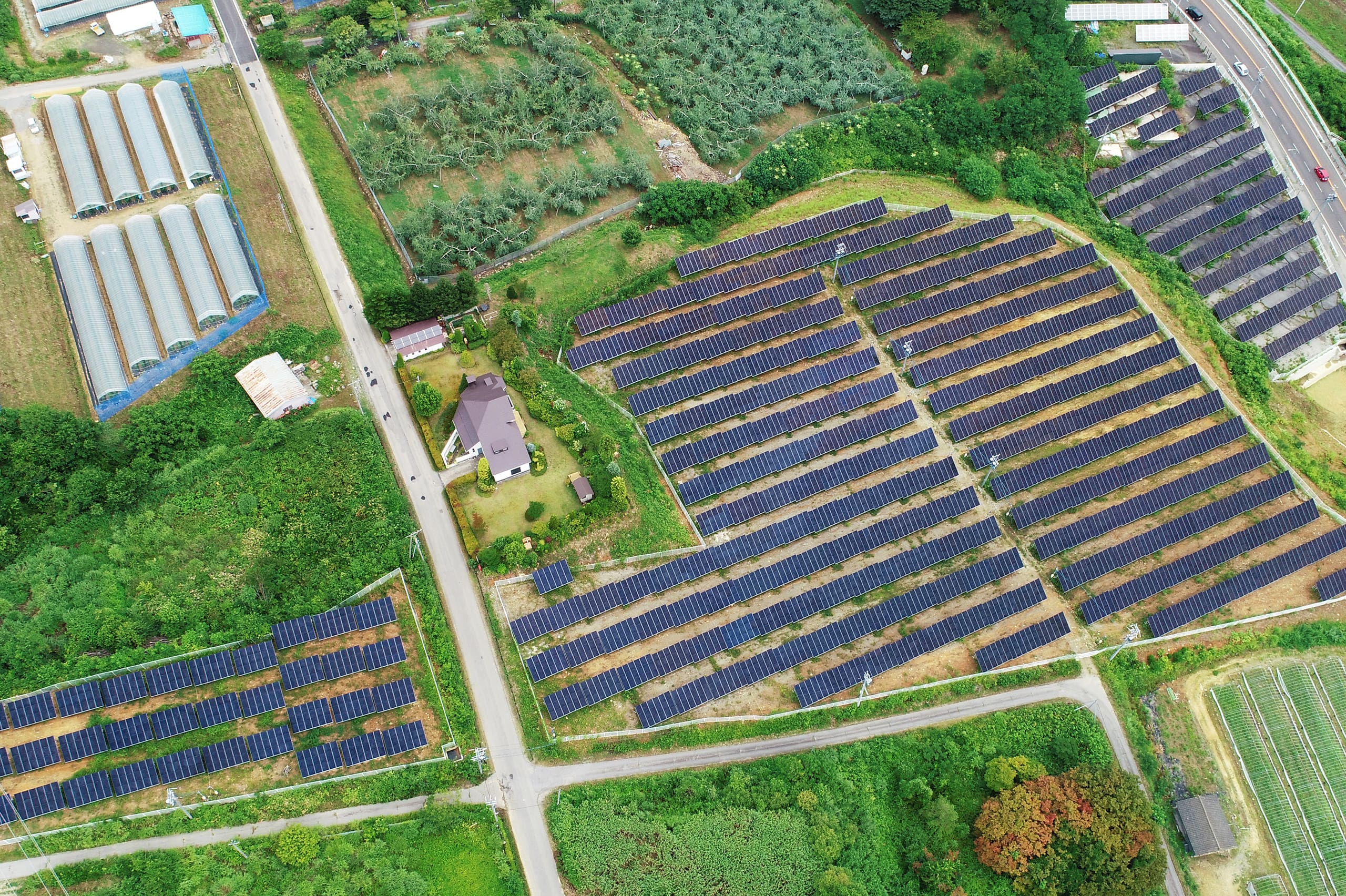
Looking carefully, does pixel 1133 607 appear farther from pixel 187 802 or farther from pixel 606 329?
pixel 187 802

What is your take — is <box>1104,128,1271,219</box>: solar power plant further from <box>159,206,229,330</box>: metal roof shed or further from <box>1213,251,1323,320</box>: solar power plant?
<box>159,206,229,330</box>: metal roof shed

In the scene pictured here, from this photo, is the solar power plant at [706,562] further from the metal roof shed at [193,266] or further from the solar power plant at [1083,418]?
the metal roof shed at [193,266]

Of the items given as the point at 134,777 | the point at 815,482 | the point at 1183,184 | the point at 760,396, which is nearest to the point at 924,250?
the point at 760,396

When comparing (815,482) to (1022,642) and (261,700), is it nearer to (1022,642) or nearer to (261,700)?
(1022,642)

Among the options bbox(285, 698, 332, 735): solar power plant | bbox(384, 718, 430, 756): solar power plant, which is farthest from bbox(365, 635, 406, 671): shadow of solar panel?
bbox(384, 718, 430, 756): solar power plant

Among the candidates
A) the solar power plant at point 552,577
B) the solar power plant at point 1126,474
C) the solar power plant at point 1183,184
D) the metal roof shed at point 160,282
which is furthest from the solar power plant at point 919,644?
the metal roof shed at point 160,282

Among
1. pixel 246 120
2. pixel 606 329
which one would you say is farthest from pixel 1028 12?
pixel 246 120
